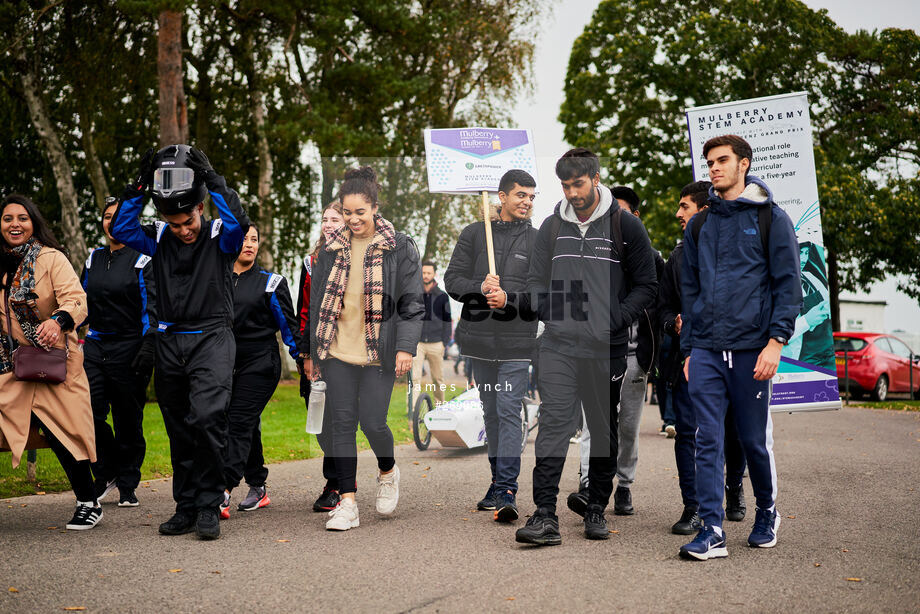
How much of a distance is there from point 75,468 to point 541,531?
3.19m

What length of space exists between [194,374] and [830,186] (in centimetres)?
2304

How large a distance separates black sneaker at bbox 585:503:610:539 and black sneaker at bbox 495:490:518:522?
57 centimetres

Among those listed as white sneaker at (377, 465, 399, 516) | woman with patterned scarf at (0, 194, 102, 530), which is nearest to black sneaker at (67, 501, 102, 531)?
woman with patterned scarf at (0, 194, 102, 530)

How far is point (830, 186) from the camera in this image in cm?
2511

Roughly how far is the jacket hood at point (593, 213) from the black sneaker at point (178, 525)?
3.20 meters

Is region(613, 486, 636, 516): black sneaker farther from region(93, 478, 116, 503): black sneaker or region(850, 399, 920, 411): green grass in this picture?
region(850, 399, 920, 411): green grass

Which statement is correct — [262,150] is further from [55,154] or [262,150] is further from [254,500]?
[254,500]

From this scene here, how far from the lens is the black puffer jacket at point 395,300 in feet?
20.6

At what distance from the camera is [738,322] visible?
531 centimetres

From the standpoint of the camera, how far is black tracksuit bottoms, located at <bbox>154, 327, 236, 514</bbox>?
5852 millimetres

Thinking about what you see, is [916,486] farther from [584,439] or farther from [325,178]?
[325,178]

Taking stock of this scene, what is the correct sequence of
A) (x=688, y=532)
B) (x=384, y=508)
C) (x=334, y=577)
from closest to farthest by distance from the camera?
(x=334, y=577), (x=688, y=532), (x=384, y=508)

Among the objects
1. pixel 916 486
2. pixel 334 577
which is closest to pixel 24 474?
pixel 334 577

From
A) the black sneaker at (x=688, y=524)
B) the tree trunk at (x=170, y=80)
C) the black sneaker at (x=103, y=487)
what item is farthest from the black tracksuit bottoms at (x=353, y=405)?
the tree trunk at (x=170, y=80)
